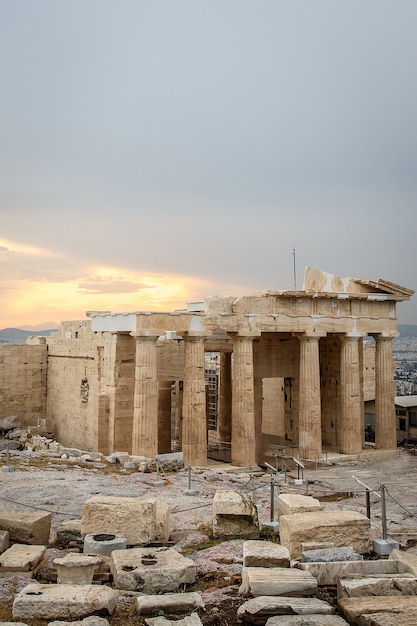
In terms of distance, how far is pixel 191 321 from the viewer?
2281cm

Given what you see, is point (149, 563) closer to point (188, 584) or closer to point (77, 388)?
point (188, 584)

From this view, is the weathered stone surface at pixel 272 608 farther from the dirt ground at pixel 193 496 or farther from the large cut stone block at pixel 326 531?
the large cut stone block at pixel 326 531

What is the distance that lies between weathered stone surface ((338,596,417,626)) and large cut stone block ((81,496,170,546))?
378 cm

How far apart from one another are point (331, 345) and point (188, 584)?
72.4 ft

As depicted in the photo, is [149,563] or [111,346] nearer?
[149,563]

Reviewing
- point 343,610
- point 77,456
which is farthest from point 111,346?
point 343,610

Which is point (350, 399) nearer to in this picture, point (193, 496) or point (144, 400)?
point (144, 400)

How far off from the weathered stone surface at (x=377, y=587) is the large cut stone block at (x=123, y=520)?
3.49m

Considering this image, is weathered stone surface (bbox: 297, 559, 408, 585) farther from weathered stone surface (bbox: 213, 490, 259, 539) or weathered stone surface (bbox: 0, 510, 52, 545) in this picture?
weathered stone surface (bbox: 0, 510, 52, 545)

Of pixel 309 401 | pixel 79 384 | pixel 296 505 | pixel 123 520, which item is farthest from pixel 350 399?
pixel 123 520

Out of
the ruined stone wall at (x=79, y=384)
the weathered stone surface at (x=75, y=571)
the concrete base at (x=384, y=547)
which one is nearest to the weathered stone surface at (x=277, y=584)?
the weathered stone surface at (x=75, y=571)

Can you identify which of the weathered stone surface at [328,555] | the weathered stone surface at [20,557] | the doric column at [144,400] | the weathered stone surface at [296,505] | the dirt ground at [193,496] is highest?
the doric column at [144,400]

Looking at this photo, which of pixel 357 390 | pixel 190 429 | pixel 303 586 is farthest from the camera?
pixel 357 390

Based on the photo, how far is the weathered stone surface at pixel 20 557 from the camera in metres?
8.69
